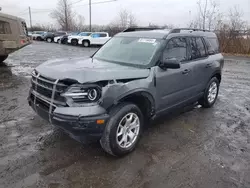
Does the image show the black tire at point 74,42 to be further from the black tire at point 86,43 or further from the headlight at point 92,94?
the headlight at point 92,94

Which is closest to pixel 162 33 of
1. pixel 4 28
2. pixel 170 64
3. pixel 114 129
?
pixel 170 64

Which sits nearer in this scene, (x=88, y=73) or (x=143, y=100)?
(x=88, y=73)

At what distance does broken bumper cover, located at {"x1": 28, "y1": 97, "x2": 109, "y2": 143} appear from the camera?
274 cm

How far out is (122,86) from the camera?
9.91ft

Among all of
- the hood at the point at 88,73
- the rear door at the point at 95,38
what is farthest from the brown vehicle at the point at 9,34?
the rear door at the point at 95,38

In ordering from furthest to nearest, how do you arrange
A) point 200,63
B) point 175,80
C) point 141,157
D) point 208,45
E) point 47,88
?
point 208,45, point 200,63, point 175,80, point 141,157, point 47,88

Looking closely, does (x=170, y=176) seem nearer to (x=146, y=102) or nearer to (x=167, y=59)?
(x=146, y=102)

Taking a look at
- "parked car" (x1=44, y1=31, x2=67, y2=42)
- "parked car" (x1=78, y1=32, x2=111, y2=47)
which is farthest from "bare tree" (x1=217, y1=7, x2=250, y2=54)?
"parked car" (x1=44, y1=31, x2=67, y2=42)

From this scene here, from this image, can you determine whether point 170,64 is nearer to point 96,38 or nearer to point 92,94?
point 92,94

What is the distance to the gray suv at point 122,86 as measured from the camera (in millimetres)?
2828

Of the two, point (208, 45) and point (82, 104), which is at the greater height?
point (208, 45)

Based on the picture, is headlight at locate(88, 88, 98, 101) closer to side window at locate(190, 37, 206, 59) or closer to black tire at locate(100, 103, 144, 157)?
black tire at locate(100, 103, 144, 157)

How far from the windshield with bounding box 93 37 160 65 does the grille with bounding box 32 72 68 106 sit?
1353 millimetres

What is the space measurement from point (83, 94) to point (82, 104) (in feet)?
0.43
